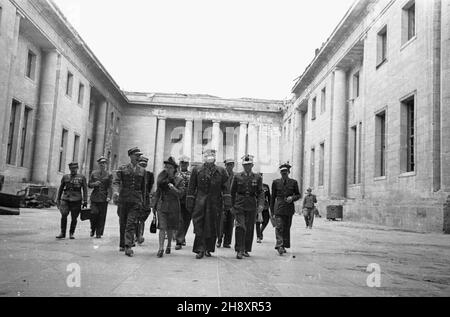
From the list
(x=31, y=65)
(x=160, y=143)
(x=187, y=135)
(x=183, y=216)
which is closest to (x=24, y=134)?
(x=31, y=65)

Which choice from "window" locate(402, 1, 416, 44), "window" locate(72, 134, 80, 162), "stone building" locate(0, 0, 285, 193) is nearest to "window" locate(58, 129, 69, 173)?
"stone building" locate(0, 0, 285, 193)

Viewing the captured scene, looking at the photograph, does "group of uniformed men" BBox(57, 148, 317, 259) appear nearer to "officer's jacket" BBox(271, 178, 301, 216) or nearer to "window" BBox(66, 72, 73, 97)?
"officer's jacket" BBox(271, 178, 301, 216)

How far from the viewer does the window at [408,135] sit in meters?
17.0

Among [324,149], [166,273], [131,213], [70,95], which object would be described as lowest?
[166,273]

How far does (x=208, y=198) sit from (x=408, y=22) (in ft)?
45.1

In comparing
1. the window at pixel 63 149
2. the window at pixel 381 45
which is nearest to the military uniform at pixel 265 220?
the window at pixel 381 45

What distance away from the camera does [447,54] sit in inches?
559

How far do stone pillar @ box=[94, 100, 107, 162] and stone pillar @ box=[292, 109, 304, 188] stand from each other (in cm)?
1588

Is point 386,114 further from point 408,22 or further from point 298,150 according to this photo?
point 298,150

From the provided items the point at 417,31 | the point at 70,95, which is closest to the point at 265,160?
the point at 70,95

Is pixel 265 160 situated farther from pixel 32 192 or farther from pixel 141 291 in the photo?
pixel 141 291

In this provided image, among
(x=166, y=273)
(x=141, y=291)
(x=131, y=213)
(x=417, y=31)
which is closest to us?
(x=141, y=291)

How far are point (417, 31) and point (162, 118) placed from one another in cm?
3144

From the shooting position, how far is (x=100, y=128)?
1442 inches
